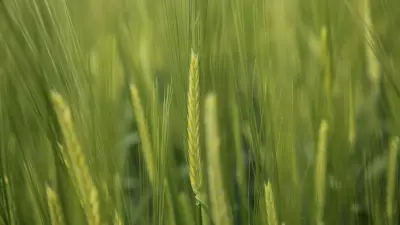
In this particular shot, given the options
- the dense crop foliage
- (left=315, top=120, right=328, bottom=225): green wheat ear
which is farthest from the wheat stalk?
(left=315, top=120, right=328, bottom=225): green wheat ear

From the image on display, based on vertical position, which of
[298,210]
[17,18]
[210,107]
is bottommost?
[298,210]

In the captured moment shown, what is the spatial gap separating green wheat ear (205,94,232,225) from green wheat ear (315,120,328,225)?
0.10 meters

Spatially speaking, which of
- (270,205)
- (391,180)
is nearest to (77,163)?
(270,205)

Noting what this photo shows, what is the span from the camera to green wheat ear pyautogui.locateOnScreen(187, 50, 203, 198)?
36 centimetres

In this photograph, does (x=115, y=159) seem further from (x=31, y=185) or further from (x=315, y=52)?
(x=315, y=52)

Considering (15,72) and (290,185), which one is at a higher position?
(15,72)

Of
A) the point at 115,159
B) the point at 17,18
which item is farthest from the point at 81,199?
the point at 17,18

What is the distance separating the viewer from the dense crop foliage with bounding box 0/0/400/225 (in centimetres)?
37

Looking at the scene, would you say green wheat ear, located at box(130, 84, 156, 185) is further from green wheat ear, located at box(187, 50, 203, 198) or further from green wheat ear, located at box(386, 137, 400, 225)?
green wheat ear, located at box(386, 137, 400, 225)

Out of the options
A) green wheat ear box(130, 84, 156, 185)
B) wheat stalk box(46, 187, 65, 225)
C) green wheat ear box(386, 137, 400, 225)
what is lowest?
green wheat ear box(386, 137, 400, 225)

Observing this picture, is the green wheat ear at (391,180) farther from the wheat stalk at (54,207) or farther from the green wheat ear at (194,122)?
the wheat stalk at (54,207)

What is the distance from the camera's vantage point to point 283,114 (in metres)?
0.41

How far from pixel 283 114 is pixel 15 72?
0.25 m

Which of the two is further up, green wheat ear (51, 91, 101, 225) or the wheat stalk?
green wheat ear (51, 91, 101, 225)
